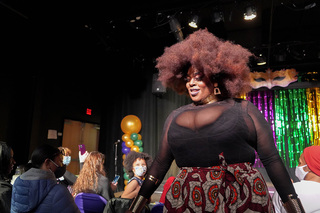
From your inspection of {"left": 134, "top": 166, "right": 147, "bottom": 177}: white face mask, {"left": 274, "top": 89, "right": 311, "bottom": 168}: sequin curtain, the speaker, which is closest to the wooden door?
the speaker

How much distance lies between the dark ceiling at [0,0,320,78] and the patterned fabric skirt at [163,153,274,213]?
16.2 ft

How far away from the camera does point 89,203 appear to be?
108 inches

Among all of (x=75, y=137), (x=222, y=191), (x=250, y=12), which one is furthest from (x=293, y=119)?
(x=222, y=191)

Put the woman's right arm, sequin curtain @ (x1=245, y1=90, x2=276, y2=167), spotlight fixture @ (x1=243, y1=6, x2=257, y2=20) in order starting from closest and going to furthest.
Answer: the woman's right arm → spotlight fixture @ (x1=243, y1=6, x2=257, y2=20) → sequin curtain @ (x1=245, y1=90, x2=276, y2=167)

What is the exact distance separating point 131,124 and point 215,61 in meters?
6.77

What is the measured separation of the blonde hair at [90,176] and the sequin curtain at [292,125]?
6586 mm

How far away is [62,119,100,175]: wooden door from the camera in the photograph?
25.8ft

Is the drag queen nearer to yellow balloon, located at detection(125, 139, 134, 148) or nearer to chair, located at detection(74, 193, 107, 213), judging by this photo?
chair, located at detection(74, 193, 107, 213)

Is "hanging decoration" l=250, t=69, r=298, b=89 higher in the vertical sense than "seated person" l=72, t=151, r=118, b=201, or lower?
higher

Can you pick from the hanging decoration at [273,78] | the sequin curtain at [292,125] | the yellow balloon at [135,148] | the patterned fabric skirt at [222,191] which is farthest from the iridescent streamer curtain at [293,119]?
the patterned fabric skirt at [222,191]

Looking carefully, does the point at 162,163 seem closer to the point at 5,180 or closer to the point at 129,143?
the point at 5,180

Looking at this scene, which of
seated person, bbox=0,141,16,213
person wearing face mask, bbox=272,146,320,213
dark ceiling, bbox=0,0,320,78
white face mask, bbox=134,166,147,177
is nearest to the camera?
person wearing face mask, bbox=272,146,320,213

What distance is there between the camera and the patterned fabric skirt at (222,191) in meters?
0.91

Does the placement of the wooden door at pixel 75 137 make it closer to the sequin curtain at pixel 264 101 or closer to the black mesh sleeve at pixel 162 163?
the sequin curtain at pixel 264 101
